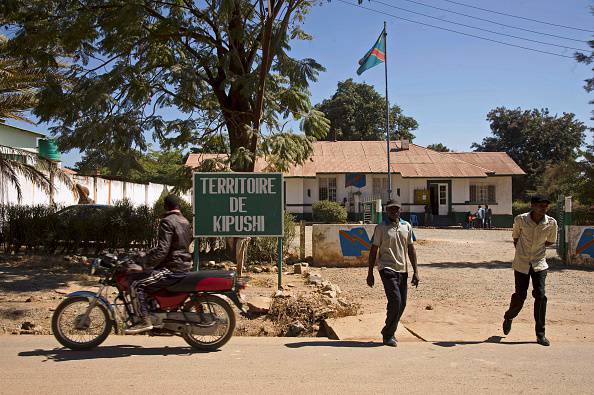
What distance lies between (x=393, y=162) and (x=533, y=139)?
22120mm

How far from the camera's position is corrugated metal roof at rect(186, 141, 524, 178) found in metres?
33.4

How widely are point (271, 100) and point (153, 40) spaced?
3280 mm

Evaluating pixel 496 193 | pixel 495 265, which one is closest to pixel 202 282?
pixel 495 265

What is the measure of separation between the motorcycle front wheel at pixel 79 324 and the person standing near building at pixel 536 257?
16.7ft

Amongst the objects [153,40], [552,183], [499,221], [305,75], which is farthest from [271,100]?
[499,221]

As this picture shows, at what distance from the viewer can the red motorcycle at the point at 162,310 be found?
607 cm

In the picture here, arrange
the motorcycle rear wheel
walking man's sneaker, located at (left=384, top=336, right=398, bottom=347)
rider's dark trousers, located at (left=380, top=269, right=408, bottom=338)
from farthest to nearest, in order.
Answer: walking man's sneaker, located at (left=384, top=336, right=398, bottom=347) < rider's dark trousers, located at (left=380, top=269, right=408, bottom=338) < the motorcycle rear wheel

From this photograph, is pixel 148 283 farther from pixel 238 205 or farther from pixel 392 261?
pixel 238 205

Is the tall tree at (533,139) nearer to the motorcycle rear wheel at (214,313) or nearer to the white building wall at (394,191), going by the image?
the white building wall at (394,191)

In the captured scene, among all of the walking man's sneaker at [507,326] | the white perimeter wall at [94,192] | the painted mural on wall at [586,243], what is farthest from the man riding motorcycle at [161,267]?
the painted mural on wall at [586,243]

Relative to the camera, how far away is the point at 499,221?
34.2m

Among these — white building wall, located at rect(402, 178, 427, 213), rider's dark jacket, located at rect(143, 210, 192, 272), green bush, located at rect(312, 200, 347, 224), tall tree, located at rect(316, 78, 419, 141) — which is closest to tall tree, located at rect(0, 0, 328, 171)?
rider's dark jacket, located at rect(143, 210, 192, 272)

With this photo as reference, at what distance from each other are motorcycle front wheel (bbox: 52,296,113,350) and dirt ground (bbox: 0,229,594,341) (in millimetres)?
1522

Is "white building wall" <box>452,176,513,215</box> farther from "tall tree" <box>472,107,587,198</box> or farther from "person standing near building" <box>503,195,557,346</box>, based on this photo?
"person standing near building" <box>503,195,557,346</box>
